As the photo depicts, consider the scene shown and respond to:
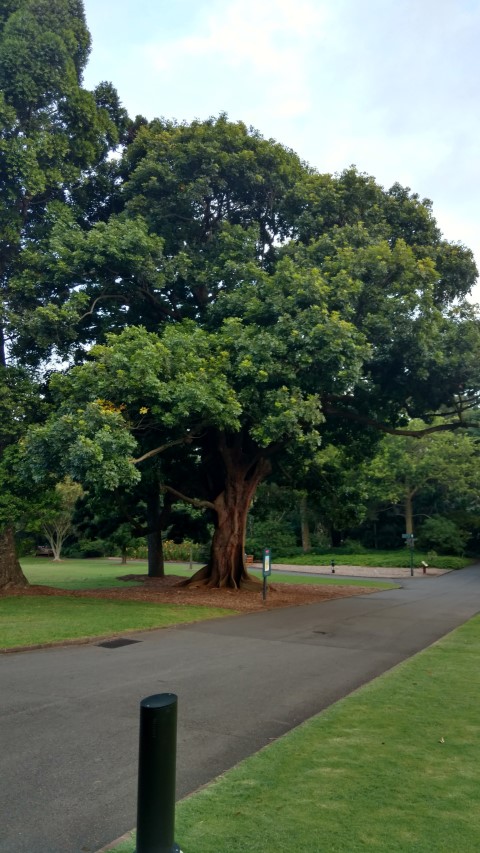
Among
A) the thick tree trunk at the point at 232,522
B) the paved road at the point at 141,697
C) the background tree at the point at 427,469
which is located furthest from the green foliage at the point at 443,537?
the paved road at the point at 141,697

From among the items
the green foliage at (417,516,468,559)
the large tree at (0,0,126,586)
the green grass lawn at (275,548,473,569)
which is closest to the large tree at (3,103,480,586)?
the large tree at (0,0,126,586)

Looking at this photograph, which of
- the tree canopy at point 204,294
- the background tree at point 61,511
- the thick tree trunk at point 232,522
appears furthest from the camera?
the thick tree trunk at point 232,522

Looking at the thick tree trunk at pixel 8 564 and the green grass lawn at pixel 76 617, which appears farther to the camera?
the thick tree trunk at pixel 8 564

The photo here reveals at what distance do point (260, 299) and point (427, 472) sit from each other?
3181 cm

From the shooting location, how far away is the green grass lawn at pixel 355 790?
11.4 ft

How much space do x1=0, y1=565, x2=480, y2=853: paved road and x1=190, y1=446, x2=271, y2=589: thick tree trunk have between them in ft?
20.0

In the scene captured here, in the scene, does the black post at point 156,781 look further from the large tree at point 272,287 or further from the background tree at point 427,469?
the background tree at point 427,469

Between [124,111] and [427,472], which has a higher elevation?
[124,111]

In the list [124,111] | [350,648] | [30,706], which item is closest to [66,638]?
[30,706]

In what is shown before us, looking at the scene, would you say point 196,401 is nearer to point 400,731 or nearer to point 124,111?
point 400,731

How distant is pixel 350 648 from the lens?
10844 mm

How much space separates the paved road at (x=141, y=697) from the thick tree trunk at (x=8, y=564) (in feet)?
29.0

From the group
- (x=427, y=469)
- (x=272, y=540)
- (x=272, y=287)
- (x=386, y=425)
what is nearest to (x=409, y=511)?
(x=427, y=469)

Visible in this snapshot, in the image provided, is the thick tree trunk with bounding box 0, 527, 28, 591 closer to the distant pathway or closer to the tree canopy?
the tree canopy
